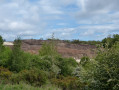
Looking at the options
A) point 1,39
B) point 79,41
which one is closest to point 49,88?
point 1,39

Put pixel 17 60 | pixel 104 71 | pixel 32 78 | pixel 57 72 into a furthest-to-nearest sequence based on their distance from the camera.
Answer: pixel 57 72 < pixel 17 60 < pixel 32 78 < pixel 104 71

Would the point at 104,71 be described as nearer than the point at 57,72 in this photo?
Yes

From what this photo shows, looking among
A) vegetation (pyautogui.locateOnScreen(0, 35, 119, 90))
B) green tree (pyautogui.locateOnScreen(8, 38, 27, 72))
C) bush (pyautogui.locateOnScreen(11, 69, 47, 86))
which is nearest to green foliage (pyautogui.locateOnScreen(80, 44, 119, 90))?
vegetation (pyautogui.locateOnScreen(0, 35, 119, 90))

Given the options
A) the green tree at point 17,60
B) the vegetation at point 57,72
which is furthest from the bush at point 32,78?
the green tree at point 17,60

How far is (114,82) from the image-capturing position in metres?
6.98

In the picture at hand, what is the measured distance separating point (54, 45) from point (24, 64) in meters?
2.66

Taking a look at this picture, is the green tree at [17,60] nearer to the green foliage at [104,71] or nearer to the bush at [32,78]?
the bush at [32,78]

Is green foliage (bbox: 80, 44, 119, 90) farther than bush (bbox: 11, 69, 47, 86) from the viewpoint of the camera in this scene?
No

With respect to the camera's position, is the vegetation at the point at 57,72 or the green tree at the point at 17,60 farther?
the green tree at the point at 17,60

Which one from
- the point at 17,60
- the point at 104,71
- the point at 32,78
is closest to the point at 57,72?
the point at 17,60

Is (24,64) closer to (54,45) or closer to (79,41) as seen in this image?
(54,45)

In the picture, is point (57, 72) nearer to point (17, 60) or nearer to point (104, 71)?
point (17, 60)

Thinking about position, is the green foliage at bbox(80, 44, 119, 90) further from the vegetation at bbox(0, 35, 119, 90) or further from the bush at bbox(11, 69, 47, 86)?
the bush at bbox(11, 69, 47, 86)

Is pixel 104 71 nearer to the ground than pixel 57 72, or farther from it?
farther from it
